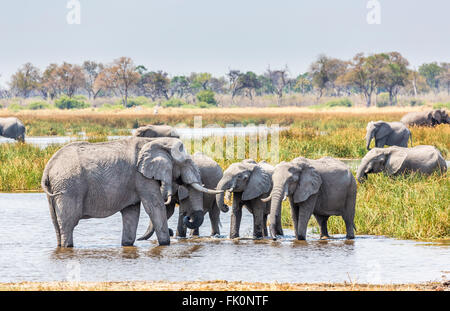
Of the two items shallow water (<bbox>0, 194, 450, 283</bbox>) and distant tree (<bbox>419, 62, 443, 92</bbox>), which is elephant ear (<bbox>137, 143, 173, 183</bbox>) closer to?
shallow water (<bbox>0, 194, 450, 283</bbox>)

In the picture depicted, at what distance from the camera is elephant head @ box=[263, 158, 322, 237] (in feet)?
40.7

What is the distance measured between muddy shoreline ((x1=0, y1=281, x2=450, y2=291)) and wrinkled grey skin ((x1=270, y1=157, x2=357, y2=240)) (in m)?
3.12

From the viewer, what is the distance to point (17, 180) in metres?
20.8

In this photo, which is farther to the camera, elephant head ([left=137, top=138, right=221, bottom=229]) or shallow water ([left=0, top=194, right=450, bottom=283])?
elephant head ([left=137, top=138, right=221, bottom=229])

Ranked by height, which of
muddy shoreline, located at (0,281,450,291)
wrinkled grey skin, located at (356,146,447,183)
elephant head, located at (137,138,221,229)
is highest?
elephant head, located at (137,138,221,229)

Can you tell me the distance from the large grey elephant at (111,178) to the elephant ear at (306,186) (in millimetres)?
1453

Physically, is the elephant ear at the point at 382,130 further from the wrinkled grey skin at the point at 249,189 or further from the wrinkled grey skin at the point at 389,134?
the wrinkled grey skin at the point at 249,189

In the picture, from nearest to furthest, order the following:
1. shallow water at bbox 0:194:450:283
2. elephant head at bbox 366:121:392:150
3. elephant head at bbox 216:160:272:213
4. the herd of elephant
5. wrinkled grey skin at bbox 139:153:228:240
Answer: shallow water at bbox 0:194:450:283, the herd of elephant, elephant head at bbox 216:160:272:213, wrinkled grey skin at bbox 139:153:228:240, elephant head at bbox 366:121:392:150

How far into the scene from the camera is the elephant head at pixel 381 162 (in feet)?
57.9

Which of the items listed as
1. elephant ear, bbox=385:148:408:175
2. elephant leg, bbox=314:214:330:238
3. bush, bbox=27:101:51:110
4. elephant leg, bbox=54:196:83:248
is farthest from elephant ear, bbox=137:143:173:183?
bush, bbox=27:101:51:110

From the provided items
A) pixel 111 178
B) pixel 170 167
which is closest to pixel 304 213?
pixel 170 167

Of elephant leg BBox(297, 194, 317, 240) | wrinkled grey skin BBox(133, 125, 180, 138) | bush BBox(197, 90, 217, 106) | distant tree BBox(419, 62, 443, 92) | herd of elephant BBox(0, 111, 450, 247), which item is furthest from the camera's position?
distant tree BBox(419, 62, 443, 92)
